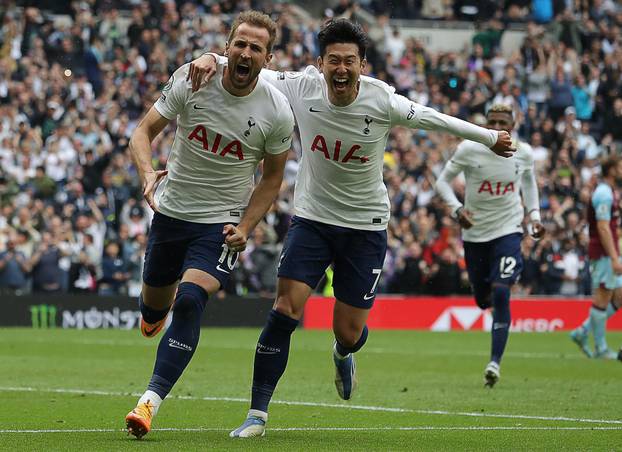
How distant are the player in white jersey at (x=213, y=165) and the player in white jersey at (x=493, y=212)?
5.16 metres

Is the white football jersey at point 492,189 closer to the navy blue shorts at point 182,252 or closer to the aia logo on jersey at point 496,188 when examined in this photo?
the aia logo on jersey at point 496,188

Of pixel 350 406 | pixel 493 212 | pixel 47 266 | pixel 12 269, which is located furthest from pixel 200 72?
pixel 12 269

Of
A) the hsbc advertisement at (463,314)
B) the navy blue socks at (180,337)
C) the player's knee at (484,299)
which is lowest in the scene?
the hsbc advertisement at (463,314)

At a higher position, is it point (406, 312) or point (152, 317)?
point (152, 317)

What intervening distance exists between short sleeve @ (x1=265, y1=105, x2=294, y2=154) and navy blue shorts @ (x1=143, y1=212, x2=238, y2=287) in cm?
64

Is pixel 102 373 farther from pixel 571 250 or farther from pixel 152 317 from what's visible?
→ pixel 571 250

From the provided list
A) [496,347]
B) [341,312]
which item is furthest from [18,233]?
[341,312]

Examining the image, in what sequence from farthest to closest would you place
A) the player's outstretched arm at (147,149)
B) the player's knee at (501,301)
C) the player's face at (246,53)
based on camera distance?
1. the player's knee at (501,301)
2. the player's face at (246,53)
3. the player's outstretched arm at (147,149)

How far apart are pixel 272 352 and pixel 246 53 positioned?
2.02 m

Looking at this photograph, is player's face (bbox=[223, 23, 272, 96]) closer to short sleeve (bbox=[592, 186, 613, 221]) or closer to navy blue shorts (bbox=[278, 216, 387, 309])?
navy blue shorts (bbox=[278, 216, 387, 309])

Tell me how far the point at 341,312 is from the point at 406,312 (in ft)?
55.0

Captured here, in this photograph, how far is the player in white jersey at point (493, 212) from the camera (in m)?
14.4

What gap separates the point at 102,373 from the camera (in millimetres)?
14773

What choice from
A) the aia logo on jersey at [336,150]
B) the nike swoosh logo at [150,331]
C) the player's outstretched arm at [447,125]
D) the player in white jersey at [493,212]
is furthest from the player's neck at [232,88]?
the player in white jersey at [493,212]
